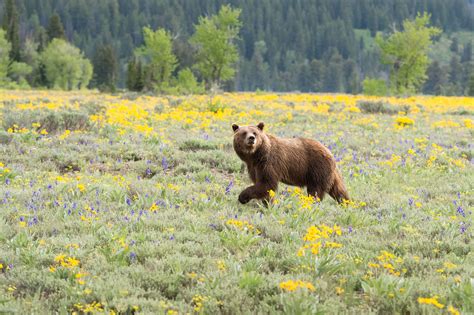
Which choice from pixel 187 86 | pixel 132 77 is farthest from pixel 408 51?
pixel 132 77

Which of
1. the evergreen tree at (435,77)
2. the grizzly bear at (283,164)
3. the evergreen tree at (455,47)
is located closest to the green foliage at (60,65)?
the grizzly bear at (283,164)

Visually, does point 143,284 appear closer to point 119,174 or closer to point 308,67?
point 119,174

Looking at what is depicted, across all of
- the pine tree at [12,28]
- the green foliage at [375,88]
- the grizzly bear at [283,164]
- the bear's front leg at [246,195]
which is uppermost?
the pine tree at [12,28]

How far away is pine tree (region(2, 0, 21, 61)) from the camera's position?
3179 inches

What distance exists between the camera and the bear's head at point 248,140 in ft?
21.5

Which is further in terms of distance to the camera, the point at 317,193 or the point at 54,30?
the point at 54,30

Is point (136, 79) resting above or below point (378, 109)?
above

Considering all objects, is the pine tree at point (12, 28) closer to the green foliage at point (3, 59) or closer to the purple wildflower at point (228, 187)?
the green foliage at point (3, 59)

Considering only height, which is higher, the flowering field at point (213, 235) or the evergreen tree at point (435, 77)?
the evergreen tree at point (435, 77)

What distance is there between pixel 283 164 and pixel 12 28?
88.4 meters

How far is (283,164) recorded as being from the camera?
708cm

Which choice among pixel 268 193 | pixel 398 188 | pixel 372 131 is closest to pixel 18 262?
pixel 268 193

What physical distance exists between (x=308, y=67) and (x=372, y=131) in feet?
451

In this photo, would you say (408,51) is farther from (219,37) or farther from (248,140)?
(248,140)
